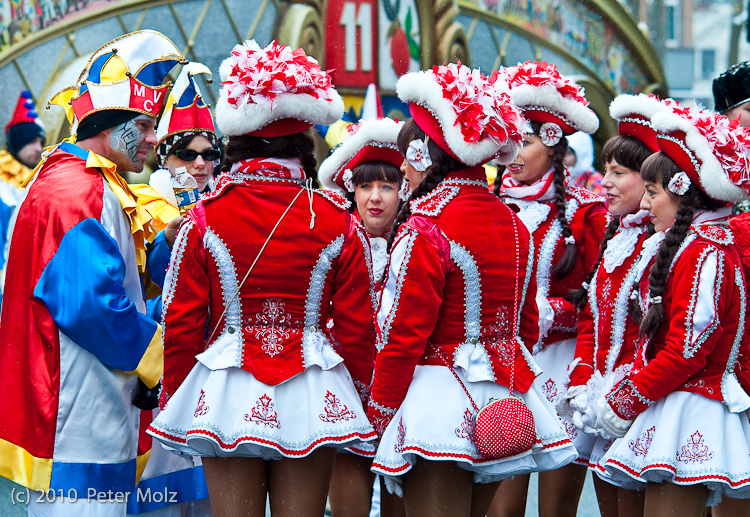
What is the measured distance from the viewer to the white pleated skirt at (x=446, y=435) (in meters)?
2.78

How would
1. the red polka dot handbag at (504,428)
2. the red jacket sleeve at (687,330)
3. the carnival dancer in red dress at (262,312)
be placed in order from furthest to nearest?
the red jacket sleeve at (687,330) < the carnival dancer in red dress at (262,312) < the red polka dot handbag at (504,428)

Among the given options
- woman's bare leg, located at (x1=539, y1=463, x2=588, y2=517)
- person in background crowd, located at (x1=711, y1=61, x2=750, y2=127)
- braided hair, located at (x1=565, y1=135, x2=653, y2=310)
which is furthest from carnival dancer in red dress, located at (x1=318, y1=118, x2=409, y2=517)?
person in background crowd, located at (x1=711, y1=61, x2=750, y2=127)

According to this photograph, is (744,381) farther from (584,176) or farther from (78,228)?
(584,176)

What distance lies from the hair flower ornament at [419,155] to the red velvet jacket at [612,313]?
3.47ft

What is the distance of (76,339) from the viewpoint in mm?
3068

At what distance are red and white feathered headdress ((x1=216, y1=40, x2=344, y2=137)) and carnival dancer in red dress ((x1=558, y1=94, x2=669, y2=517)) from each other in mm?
1378

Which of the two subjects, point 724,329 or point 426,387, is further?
point 724,329

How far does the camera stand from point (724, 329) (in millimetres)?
3178

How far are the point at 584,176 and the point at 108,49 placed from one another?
6562 millimetres

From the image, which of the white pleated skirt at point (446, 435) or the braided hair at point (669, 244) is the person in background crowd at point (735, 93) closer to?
the braided hair at point (669, 244)

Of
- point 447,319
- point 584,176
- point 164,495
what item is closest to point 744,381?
point 447,319

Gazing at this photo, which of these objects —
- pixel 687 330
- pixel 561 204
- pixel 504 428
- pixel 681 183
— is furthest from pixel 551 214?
pixel 504 428

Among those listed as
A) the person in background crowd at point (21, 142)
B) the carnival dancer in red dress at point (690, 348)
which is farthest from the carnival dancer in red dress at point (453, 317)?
the person in background crowd at point (21, 142)

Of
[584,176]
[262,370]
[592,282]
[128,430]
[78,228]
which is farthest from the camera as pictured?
[584,176]
